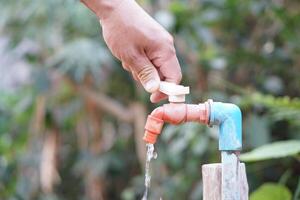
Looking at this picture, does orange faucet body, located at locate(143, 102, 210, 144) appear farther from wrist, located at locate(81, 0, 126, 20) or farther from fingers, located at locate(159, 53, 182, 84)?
wrist, located at locate(81, 0, 126, 20)

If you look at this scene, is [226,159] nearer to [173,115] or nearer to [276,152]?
[173,115]

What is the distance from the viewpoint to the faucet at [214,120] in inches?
45.8

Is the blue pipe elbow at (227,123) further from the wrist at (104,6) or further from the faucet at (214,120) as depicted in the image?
the wrist at (104,6)

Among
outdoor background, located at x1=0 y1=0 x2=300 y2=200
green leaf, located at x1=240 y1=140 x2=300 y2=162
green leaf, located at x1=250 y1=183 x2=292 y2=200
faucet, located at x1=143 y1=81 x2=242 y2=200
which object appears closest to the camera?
faucet, located at x1=143 y1=81 x2=242 y2=200

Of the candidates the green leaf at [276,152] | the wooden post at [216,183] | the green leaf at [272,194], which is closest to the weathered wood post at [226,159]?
the wooden post at [216,183]

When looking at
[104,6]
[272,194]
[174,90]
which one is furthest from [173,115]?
[272,194]

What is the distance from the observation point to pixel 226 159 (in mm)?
1180

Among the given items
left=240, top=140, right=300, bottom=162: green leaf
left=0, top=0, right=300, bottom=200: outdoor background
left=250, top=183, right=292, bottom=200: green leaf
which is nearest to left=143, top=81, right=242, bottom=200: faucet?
left=240, top=140, right=300, bottom=162: green leaf

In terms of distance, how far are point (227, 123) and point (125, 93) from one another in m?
1.78

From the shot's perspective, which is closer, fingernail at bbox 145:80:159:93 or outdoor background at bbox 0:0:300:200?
fingernail at bbox 145:80:159:93

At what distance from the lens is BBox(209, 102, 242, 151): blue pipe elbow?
1.18m

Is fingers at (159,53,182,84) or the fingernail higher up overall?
fingers at (159,53,182,84)

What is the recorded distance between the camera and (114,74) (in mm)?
2914

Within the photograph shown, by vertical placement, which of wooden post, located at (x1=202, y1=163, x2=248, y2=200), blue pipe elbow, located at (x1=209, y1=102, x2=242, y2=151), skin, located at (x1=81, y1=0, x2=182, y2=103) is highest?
skin, located at (x1=81, y1=0, x2=182, y2=103)
